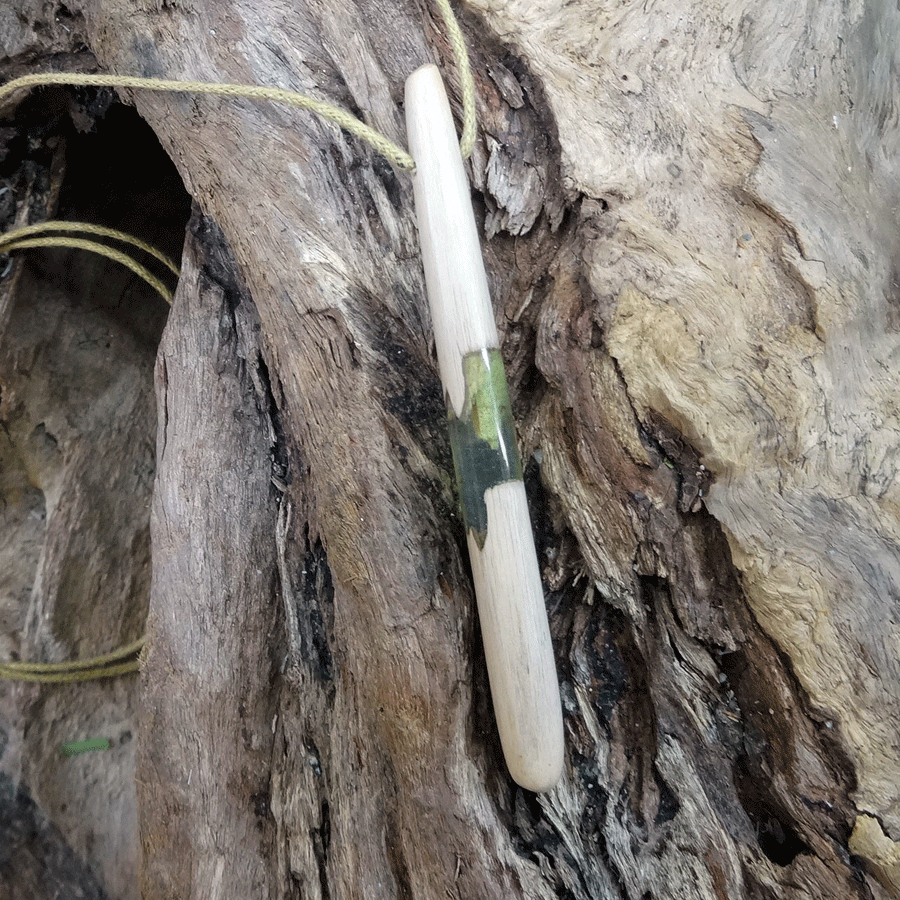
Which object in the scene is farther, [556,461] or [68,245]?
[68,245]

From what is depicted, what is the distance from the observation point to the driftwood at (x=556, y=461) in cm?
74

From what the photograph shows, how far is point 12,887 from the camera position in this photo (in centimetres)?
118

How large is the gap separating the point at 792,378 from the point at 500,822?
2.07 ft

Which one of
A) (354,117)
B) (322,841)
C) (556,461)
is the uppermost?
(354,117)

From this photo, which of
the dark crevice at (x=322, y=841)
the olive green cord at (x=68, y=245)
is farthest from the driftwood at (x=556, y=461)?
the olive green cord at (x=68, y=245)

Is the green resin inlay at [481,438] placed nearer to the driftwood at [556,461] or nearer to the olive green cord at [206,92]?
the driftwood at [556,461]

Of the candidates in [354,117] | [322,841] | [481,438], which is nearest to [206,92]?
[354,117]

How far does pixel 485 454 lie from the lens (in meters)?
0.82

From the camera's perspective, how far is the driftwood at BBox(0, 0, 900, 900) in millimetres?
743

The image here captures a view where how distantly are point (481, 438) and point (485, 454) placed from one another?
20 millimetres

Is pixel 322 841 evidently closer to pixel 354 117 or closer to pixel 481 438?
pixel 481 438

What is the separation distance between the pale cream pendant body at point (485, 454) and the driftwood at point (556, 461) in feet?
0.22

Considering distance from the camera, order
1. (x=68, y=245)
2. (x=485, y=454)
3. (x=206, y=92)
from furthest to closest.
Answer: (x=68, y=245), (x=206, y=92), (x=485, y=454)

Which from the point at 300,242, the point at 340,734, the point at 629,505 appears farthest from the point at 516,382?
the point at 340,734
